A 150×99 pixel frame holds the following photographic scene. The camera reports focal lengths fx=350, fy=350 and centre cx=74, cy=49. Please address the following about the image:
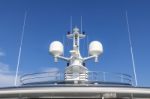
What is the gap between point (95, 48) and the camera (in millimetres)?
23625

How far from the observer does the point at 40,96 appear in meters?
18.5

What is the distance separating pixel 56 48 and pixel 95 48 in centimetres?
263

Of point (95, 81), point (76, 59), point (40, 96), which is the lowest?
point (40, 96)

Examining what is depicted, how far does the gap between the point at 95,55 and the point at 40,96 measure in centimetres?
640

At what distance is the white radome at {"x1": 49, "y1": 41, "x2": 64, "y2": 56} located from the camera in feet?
76.9

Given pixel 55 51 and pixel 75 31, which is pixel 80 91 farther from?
pixel 75 31

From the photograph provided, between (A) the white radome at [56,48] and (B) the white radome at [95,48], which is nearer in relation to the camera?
(A) the white radome at [56,48]

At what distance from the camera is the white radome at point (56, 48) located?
2343 cm

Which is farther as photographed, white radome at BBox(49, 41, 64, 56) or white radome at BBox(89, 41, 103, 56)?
white radome at BBox(89, 41, 103, 56)

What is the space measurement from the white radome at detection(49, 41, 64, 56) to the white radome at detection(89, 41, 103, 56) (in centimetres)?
197

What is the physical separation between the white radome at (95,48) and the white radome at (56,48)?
6.47 feet

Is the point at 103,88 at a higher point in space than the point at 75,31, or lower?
lower

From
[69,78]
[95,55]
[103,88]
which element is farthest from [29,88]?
[95,55]

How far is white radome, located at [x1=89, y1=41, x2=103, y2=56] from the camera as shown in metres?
23.6
